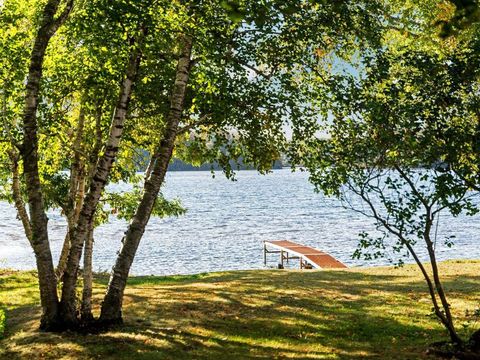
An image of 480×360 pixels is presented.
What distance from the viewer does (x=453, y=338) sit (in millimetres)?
12977

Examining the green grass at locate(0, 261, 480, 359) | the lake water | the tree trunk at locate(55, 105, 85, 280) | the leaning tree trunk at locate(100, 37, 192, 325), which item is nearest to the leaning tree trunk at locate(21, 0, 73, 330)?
the green grass at locate(0, 261, 480, 359)

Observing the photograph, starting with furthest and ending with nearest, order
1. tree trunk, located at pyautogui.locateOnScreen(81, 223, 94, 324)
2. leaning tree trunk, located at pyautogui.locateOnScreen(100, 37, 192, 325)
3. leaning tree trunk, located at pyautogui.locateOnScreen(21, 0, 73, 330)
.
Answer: tree trunk, located at pyautogui.locateOnScreen(81, 223, 94, 324), leaning tree trunk, located at pyautogui.locateOnScreen(100, 37, 192, 325), leaning tree trunk, located at pyautogui.locateOnScreen(21, 0, 73, 330)

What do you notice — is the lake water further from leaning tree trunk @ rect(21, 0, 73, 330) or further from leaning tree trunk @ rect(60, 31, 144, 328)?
leaning tree trunk @ rect(21, 0, 73, 330)

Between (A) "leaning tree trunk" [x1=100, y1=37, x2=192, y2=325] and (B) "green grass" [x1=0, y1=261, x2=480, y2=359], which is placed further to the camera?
(A) "leaning tree trunk" [x1=100, y1=37, x2=192, y2=325]

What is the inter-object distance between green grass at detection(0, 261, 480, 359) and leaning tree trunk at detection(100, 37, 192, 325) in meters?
0.73

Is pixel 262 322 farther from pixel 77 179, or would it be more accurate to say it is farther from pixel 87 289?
pixel 77 179

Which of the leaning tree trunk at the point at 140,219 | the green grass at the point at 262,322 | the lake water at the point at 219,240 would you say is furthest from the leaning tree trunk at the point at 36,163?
the lake water at the point at 219,240

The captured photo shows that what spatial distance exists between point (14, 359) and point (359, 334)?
31.3 feet

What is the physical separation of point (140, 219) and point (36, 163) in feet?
10.6

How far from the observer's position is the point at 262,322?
16.5m

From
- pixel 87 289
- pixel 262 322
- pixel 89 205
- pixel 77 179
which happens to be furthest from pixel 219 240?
pixel 89 205

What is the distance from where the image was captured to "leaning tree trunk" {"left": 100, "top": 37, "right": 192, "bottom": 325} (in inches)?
590

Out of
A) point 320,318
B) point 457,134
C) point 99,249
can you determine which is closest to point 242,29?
point 457,134

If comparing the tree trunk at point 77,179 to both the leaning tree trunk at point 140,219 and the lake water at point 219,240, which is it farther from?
the lake water at point 219,240
